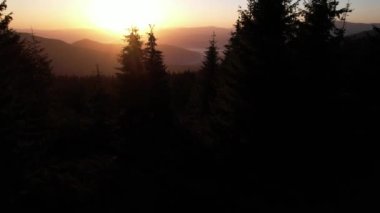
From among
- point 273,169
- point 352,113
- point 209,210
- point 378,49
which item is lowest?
point 209,210

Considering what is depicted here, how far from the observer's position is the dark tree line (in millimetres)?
18859

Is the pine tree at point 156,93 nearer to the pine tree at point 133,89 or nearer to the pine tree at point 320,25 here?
the pine tree at point 133,89

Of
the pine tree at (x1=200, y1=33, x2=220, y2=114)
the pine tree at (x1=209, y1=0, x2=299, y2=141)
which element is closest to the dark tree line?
the pine tree at (x1=209, y1=0, x2=299, y2=141)

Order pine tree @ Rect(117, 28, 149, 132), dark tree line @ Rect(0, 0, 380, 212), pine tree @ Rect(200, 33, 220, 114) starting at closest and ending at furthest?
1. dark tree line @ Rect(0, 0, 380, 212)
2. pine tree @ Rect(117, 28, 149, 132)
3. pine tree @ Rect(200, 33, 220, 114)

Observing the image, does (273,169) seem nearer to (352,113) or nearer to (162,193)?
(162,193)

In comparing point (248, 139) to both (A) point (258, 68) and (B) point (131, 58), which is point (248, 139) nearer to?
(A) point (258, 68)

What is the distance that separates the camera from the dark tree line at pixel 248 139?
18859 mm

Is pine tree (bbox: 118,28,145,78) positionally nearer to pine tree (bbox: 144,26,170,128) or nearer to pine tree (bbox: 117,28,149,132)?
pine tree (bbox: 117,28,149,132)

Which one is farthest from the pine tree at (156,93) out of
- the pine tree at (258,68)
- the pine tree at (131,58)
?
the pine tree at (258,68)

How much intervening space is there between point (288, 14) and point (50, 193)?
50.3ft

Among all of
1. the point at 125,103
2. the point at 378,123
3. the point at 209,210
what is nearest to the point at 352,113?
the point at 378,123

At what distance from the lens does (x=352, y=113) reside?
25172 millimetres

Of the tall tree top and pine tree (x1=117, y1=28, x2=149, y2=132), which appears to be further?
the tall tree top

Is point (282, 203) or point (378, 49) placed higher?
Answer: point (378, 49)
